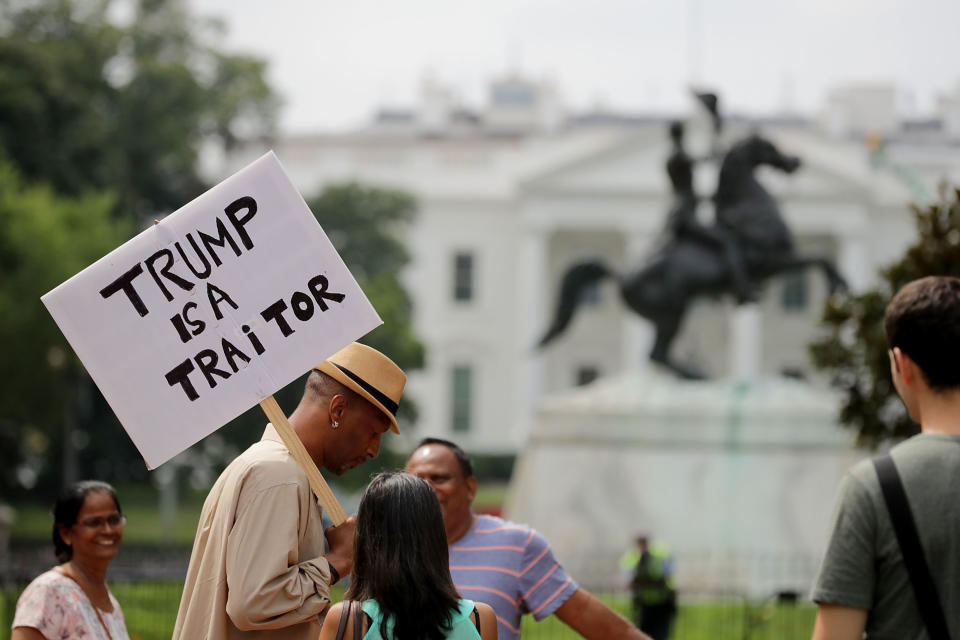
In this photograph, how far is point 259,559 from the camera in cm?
305

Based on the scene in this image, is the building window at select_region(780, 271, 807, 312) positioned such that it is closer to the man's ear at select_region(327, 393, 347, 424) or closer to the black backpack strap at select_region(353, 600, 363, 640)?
the man's ear at select_region(327, 393, 347, 424)

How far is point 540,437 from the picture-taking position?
50.0 ft

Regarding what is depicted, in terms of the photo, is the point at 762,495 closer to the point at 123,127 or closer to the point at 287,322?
the point at 287,322

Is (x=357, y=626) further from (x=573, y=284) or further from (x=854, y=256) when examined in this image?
(x=854, y=256)

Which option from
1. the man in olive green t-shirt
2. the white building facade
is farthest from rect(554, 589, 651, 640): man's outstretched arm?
the white building facade

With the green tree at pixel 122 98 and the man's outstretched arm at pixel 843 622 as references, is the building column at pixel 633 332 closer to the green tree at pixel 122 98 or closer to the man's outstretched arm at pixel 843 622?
the green tree at pixel 122 98

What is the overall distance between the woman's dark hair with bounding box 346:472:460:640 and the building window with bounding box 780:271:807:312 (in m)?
53.9

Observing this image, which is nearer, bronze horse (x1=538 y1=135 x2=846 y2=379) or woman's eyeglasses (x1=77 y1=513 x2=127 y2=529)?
woman's eyeglasses (x1=77 y1=513 x2=127 y2=529)

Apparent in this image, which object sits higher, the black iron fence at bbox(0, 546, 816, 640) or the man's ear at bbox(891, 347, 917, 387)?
the man's ear at bbox(891, 347, 917, 387)

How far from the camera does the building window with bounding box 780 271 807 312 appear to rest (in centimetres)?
5588

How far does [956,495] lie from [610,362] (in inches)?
2152

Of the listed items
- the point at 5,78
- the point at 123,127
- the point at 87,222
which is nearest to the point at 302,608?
the point at 87,222

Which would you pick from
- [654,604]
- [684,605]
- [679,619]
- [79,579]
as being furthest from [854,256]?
[79,579]

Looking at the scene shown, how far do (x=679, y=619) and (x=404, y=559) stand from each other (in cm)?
1020
